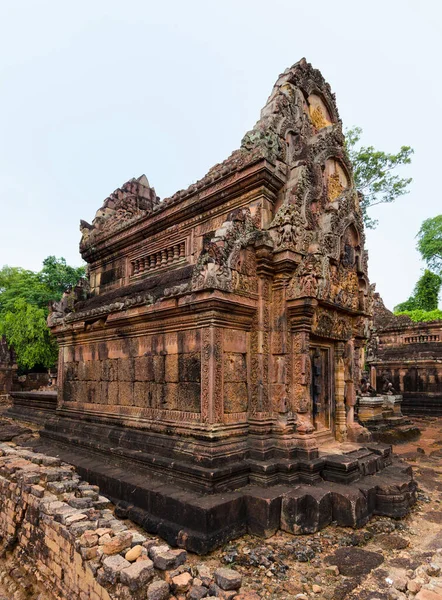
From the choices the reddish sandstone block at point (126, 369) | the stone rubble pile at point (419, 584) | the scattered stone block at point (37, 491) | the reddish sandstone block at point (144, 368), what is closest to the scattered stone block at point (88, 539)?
the scattered stone block at point (37, 491)

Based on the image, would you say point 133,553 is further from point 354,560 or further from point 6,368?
Answer: point 6,368

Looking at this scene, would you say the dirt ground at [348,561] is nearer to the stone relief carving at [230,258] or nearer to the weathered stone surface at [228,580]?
the weathered stone surface at [228,580]

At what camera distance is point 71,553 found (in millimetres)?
3744

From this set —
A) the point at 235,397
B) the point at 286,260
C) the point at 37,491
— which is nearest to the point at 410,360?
the point at 286,260

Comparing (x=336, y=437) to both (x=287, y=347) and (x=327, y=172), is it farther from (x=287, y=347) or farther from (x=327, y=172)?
(x=327, y=172)

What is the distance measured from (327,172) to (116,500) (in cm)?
644

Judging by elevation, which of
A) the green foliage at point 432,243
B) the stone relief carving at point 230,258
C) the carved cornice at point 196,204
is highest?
the green foliage at point 432,243

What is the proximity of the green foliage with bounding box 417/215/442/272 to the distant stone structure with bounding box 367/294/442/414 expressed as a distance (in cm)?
1708

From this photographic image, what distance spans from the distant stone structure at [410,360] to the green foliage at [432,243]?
17.1m

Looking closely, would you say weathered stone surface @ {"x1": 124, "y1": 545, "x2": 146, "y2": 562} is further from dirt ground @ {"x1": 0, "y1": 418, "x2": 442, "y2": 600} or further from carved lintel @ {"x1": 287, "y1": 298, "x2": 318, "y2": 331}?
carved lintel @ {"x1": 287, "y1": 298, "x2": 318, "y2": 331}

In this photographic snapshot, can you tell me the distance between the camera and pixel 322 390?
6855 mm

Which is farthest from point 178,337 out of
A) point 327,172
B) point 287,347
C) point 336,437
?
point 327,172

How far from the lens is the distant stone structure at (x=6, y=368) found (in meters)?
20.5

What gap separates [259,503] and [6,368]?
19964 mm
